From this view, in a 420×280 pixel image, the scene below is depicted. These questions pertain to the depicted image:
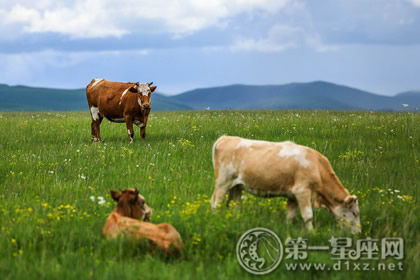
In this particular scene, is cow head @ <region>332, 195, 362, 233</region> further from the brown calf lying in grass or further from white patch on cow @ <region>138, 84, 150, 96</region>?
white patch on cow @ <region>138, 84, 150, 96</region>

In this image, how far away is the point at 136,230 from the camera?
534 cm

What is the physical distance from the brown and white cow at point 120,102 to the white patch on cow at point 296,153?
8151mm

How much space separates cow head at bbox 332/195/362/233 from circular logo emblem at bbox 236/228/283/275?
137 cm

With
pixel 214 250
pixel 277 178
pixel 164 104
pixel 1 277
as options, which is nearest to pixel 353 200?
pixel 277 178

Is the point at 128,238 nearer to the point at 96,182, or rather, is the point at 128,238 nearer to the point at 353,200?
the point at 353,200

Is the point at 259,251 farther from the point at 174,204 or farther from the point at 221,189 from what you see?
the point at 174,204

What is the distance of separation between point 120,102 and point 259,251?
10768mm

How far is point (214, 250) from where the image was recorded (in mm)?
5621

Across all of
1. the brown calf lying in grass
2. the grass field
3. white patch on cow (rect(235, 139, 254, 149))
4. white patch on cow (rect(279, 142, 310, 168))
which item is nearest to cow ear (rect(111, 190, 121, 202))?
the brown calf lying in grass

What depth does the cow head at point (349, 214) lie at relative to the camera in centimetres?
640

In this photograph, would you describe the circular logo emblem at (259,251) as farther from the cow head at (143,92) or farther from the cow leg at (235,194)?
the cow head at (143,92)

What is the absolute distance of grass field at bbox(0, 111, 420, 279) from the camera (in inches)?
196

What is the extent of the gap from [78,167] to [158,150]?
284cm

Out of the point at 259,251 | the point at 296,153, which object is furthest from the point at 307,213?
the point at 259,251
